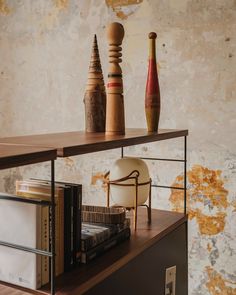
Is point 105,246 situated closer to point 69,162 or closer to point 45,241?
point 45,241

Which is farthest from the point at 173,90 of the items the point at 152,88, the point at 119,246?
the point at 119,246

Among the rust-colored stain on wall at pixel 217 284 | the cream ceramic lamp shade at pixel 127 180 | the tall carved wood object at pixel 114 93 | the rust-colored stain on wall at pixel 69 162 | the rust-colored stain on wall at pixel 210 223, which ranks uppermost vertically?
the tall carved wood object at pixel 114 93

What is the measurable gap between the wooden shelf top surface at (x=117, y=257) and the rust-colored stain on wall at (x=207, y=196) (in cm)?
61

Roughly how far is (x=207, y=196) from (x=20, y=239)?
144 centimetres

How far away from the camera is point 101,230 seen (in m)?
1.18

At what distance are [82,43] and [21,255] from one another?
1778mm

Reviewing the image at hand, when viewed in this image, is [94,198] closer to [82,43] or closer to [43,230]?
[82,43]

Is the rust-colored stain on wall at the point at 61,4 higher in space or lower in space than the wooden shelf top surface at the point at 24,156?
higher

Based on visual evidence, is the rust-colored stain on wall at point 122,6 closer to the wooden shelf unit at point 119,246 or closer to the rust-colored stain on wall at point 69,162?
the rust-colored stain on wall at point 69,162

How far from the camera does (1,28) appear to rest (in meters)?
2.77

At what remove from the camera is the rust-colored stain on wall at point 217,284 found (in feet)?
7.08

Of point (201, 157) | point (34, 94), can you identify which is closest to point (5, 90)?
point (34, 94)

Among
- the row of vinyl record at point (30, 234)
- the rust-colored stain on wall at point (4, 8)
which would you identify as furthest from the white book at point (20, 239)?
the rust-colored stain on wall at point (4, 8)

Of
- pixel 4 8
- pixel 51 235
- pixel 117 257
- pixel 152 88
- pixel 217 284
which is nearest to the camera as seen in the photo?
pixel 51 235
